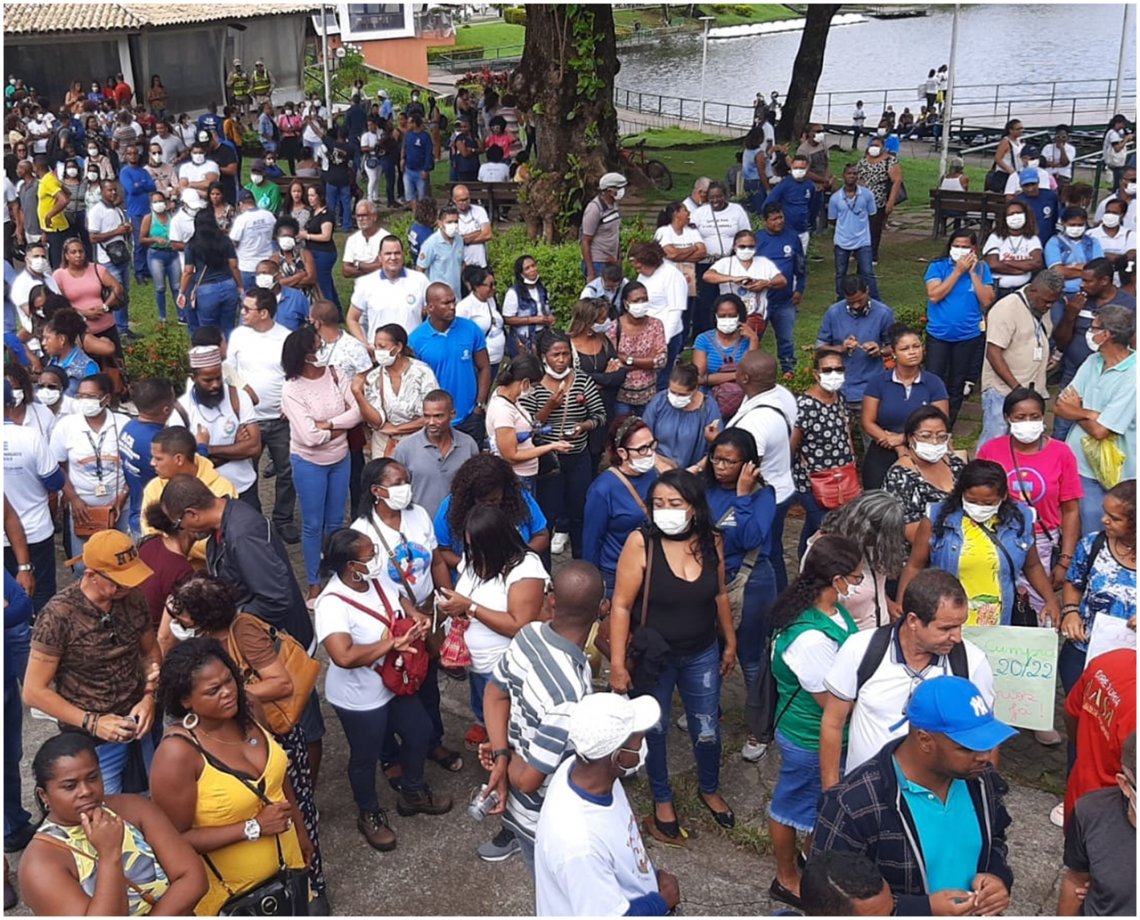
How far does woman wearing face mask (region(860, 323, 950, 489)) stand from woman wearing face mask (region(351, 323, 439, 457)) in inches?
102

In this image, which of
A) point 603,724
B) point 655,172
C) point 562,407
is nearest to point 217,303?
point 562,407

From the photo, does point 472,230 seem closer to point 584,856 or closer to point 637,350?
point 637,350

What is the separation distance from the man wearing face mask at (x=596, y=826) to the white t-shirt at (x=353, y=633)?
1598 millimetres

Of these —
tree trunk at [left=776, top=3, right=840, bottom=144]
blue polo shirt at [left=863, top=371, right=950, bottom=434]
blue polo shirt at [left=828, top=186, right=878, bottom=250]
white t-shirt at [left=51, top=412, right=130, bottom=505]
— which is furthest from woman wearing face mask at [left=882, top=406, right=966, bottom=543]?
tree trunk at [left=776, top=3, right=840, bottom=144]

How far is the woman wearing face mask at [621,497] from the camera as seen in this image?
19.4 feet

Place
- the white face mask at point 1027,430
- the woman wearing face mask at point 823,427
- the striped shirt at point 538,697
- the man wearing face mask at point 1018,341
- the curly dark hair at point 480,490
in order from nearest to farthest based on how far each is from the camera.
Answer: the striped shirt at point 538,697, the curly dark hair at point 480,490, the white face mask at point 1027,430, the woman wearing face mask at point 823,427, the man wearing face mask at point 1018,341

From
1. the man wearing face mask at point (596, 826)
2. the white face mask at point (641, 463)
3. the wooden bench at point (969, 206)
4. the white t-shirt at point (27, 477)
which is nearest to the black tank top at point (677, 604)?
the white face mask at point (641, 463)

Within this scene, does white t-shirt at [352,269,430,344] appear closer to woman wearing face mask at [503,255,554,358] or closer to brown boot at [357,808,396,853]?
woman wearing face mask at [503,255,554,358]

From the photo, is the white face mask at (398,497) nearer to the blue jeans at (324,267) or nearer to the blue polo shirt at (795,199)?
the blue jeans at (324,267)

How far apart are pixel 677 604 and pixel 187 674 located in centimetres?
201

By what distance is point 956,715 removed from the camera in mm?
3395

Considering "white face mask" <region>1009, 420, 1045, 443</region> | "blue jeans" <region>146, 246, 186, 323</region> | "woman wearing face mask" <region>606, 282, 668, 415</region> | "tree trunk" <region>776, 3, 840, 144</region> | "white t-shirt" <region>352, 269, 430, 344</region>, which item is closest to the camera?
"white face mask" <region>1009, 420, 1045, 443</region>

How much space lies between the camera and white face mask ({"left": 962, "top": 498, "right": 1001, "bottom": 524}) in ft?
17.6

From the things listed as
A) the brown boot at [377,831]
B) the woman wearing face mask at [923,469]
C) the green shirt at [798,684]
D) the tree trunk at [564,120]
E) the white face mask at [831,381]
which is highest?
the tree trunk at [564,120]
